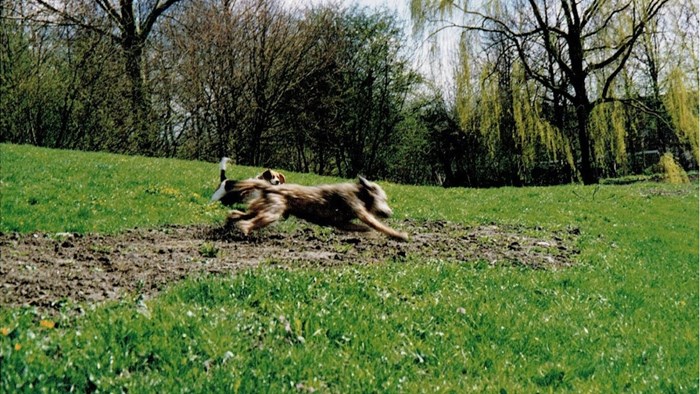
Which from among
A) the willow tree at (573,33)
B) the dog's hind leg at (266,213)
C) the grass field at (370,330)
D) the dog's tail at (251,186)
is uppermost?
the willow tree at (573,33)

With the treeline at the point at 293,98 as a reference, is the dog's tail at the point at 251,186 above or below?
below

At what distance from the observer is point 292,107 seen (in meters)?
39.0

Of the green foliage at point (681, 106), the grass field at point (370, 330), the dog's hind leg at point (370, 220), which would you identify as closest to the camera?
the grass field at point (370, 330)

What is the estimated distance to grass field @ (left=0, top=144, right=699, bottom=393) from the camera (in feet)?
12.3

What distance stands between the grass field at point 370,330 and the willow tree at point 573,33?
790cm

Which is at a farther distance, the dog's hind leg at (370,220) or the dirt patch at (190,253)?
the dog's hind leg at (370,220)

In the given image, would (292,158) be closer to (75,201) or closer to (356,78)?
(356,78)

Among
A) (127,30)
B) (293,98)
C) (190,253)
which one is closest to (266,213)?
(190,253)

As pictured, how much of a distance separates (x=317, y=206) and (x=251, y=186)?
4.29 ft

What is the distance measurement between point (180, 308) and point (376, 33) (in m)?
42.4

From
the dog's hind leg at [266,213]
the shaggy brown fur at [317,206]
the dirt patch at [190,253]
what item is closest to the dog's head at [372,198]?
→ the shaggy brown fur at [317,206]

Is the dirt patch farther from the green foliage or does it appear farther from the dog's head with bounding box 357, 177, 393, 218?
the green foliage

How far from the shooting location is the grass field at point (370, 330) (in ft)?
12.3

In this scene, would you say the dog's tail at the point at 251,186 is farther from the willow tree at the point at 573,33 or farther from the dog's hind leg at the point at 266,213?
the willow tree at the point at 573,33
